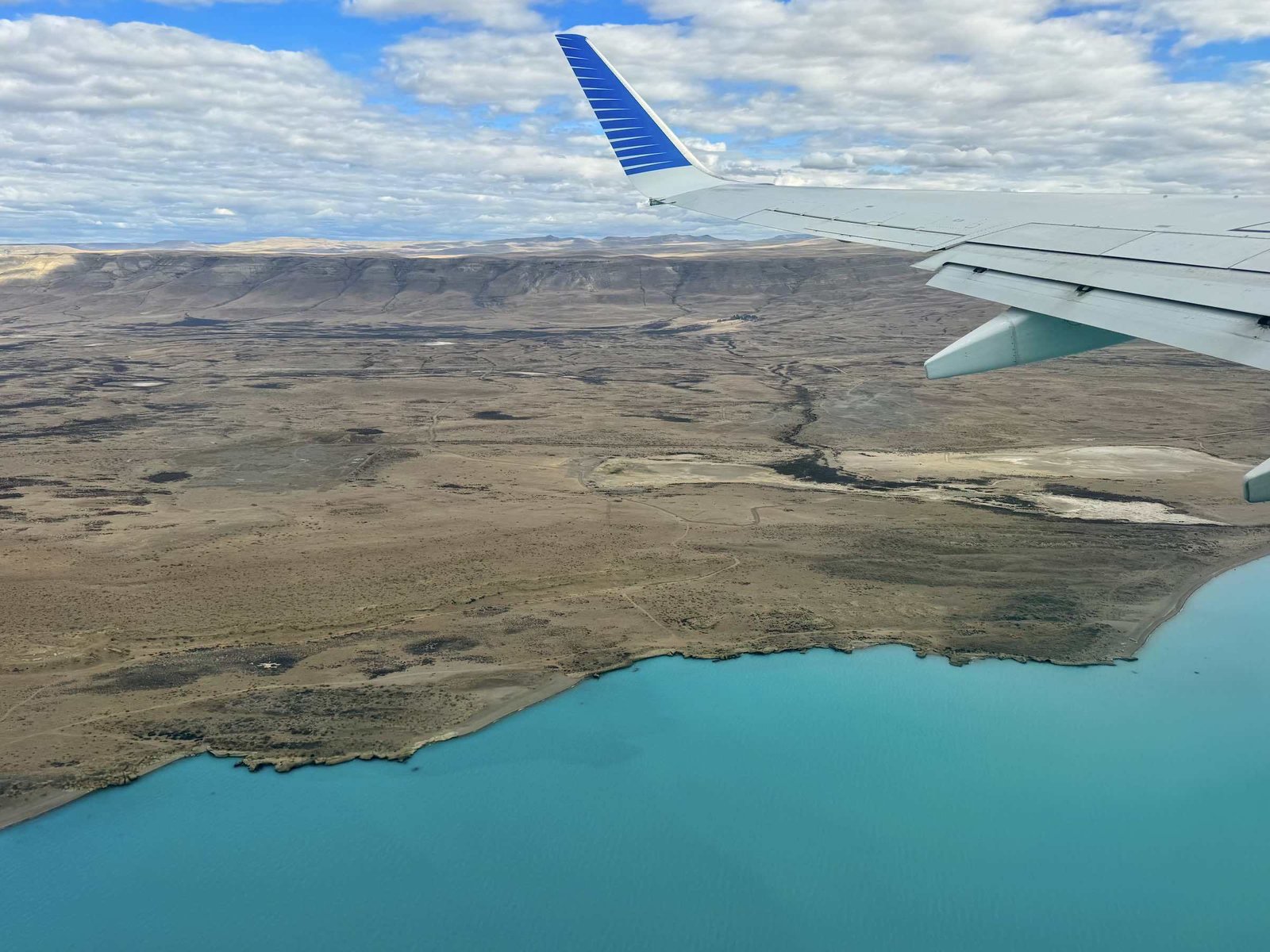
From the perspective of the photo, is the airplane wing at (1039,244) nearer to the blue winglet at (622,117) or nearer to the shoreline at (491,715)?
the blue winglet at (622,117)

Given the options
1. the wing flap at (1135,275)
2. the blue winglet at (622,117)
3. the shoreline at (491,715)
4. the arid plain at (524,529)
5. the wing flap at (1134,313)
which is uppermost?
the blue winglet at (622,117)

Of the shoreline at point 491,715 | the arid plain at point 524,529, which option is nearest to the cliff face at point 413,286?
the arid plain at point 524,529

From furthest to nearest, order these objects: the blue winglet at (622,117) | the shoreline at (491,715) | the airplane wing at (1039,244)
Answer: the shoreline at (491,715) < the blue winglet at (622,117) < the airplane wing at (1039,244)

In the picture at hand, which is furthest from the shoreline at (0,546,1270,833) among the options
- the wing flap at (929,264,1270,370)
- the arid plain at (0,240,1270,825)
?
the wing flap at (929,264,1270,370)

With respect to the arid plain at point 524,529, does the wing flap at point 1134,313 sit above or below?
above

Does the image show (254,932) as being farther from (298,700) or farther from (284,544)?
(284,544)

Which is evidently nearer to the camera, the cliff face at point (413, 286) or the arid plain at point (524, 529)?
the arid plain at point (524, 529)

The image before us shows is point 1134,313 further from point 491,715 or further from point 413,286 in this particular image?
point 413,286
